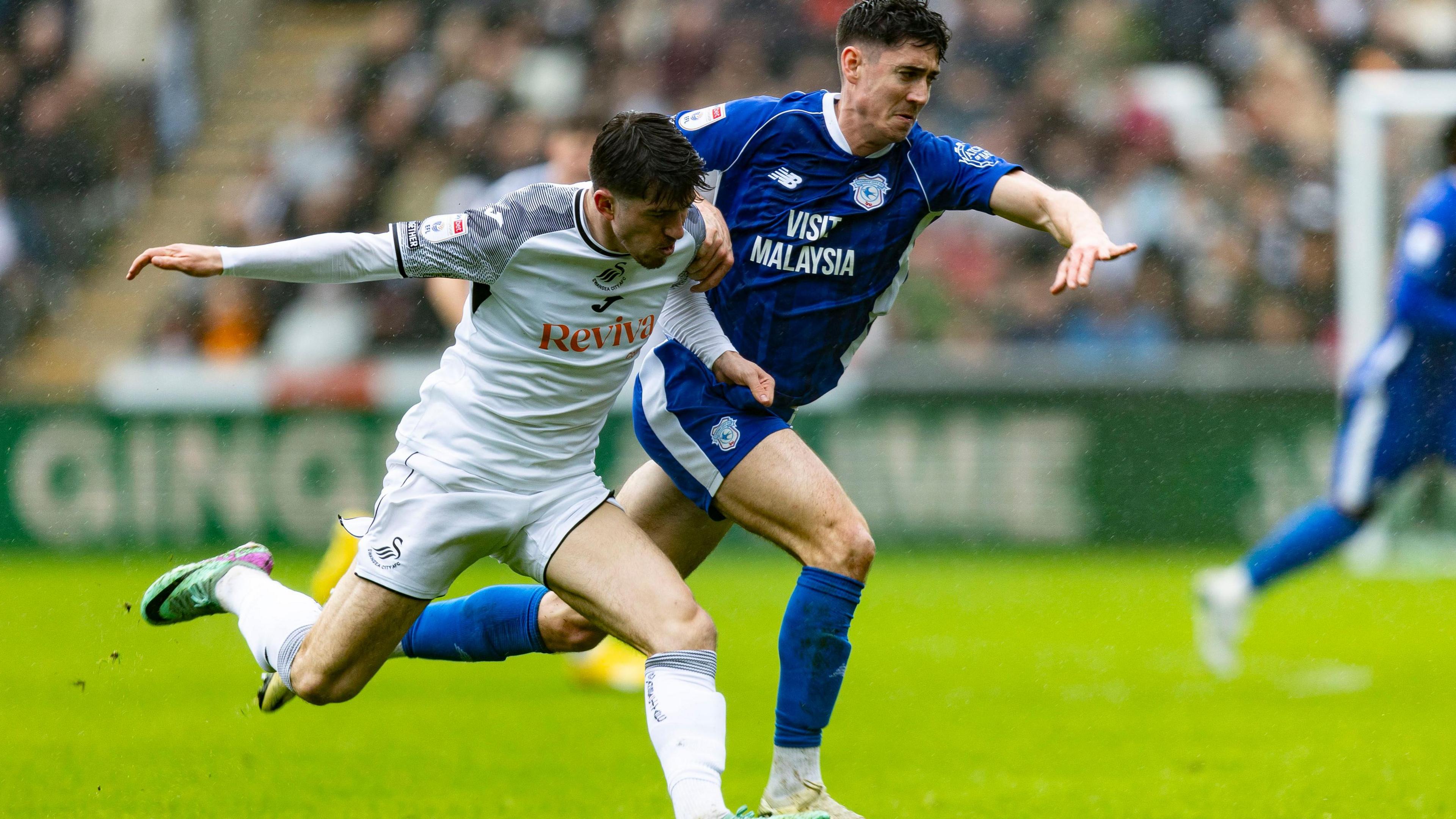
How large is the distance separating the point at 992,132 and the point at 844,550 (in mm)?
10390

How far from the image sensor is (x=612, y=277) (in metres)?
4.32

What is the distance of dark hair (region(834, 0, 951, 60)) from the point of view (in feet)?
15.3

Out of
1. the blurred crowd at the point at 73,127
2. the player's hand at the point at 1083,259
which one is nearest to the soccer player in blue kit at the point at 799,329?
the player's hand at the point at 1083,259

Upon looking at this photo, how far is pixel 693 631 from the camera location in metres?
4.14

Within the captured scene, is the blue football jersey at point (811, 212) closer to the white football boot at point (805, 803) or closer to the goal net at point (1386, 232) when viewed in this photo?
the white football boot at point (805, 803)

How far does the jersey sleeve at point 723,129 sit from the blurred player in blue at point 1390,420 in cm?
423

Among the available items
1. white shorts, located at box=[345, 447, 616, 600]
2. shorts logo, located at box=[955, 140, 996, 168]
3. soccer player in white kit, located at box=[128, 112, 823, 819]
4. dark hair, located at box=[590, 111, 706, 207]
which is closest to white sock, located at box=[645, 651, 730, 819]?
soccer player in white kit, located at box=[128, 112, 823, 819]

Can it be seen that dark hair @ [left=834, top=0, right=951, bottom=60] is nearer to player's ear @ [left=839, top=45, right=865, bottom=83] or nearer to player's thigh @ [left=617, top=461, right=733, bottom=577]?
player's ear @ [left=839, top=45, right=865, bottom=83]

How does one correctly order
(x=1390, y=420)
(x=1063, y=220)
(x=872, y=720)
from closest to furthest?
(x=1063, y=220)
(x=872, y=720)
(x=1390, y=420)

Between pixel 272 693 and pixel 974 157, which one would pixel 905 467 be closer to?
pixel 974 157

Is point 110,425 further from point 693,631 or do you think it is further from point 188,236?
point 693,631

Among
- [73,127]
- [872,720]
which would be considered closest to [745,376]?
[872,720]

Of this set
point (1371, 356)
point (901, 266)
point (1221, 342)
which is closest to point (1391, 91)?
point (1221, 342)

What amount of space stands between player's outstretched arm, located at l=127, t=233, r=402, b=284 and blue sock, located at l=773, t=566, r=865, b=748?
1442mm
